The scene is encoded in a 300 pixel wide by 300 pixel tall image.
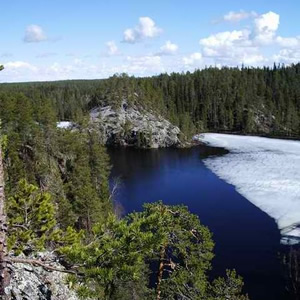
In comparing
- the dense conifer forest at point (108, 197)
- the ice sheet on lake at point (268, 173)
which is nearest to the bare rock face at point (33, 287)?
the dense conifer forest at point (108, 197)

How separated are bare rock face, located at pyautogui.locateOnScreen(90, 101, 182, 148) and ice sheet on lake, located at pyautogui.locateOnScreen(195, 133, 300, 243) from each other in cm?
1251

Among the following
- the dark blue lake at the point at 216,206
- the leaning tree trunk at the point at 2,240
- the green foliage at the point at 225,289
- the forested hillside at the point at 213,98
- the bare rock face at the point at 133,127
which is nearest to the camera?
the leaning tree trunk at the point at 2,240

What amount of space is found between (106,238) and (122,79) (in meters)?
119

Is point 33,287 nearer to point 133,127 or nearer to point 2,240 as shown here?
point 2,240

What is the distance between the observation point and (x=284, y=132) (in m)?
125

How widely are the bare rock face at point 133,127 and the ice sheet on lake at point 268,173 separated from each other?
12.5 metres

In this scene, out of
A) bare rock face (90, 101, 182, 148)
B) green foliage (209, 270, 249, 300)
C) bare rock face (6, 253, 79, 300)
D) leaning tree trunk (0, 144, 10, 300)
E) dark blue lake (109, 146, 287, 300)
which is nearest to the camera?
leaning tree trunk (0, 144, 10, 300)

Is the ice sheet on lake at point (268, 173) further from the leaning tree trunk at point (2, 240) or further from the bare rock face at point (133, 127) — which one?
the leaning tree trunk at point (2, 240)

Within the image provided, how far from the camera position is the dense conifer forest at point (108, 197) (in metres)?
8.77

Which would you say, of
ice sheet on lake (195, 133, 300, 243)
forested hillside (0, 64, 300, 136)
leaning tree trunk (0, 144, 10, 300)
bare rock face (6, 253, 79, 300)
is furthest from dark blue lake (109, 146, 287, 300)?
forested hillside (0, 64, 300, 136)

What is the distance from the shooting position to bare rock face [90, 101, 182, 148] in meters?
112

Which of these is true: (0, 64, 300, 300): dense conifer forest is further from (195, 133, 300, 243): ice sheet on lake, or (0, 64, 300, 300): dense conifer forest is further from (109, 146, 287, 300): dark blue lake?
(195, 133, 300, 243): ice sheet on lake

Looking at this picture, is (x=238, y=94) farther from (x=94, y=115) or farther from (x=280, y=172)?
(x=280, y=172)

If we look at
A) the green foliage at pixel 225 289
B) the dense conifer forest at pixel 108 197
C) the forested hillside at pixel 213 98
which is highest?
the forested hillside at pixel 213 98
